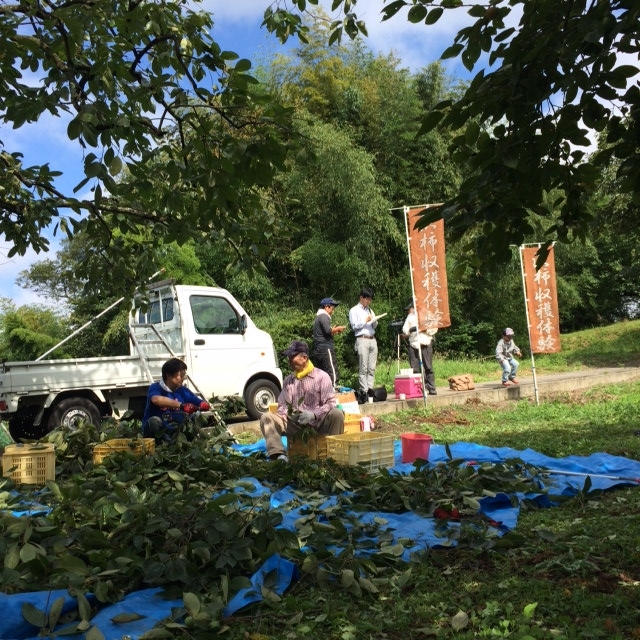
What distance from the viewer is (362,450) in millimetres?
5273

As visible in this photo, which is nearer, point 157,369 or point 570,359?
point 157,369

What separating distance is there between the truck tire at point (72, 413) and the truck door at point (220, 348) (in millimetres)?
1487

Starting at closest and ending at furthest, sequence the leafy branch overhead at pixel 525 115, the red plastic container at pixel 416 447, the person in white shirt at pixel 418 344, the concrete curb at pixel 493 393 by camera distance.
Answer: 1. the leafy branch overhead at pixel 525 115
2. the red plastic container at pixel 416 447
3. the concrete curb at pixel 493 393
4. the person in white shirt at pixel 418 344

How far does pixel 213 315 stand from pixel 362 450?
5.10m


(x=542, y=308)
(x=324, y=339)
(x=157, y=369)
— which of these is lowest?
(x=157, y=369)

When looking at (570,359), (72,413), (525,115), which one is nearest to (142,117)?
(525,115)

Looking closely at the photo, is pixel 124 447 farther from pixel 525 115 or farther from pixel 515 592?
pixel 525 115

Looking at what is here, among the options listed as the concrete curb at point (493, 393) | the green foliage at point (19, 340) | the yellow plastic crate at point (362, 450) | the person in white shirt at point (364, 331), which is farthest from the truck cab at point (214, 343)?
the green foliage at point (19, 340)

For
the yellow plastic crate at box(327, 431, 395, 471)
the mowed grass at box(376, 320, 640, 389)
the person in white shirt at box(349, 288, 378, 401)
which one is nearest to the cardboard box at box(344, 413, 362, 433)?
the yellow plastic crate at box(327, 431, 395, 471)

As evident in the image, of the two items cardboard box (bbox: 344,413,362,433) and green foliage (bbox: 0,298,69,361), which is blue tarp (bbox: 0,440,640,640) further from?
green foliage (bbox: 0,298,69,361)

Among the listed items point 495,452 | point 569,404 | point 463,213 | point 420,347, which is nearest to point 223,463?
point 495,452

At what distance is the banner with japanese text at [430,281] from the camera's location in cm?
1049

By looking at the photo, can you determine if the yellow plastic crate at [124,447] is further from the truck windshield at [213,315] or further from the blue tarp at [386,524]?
the truck windshield at [213,315]

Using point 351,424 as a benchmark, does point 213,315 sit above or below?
above
